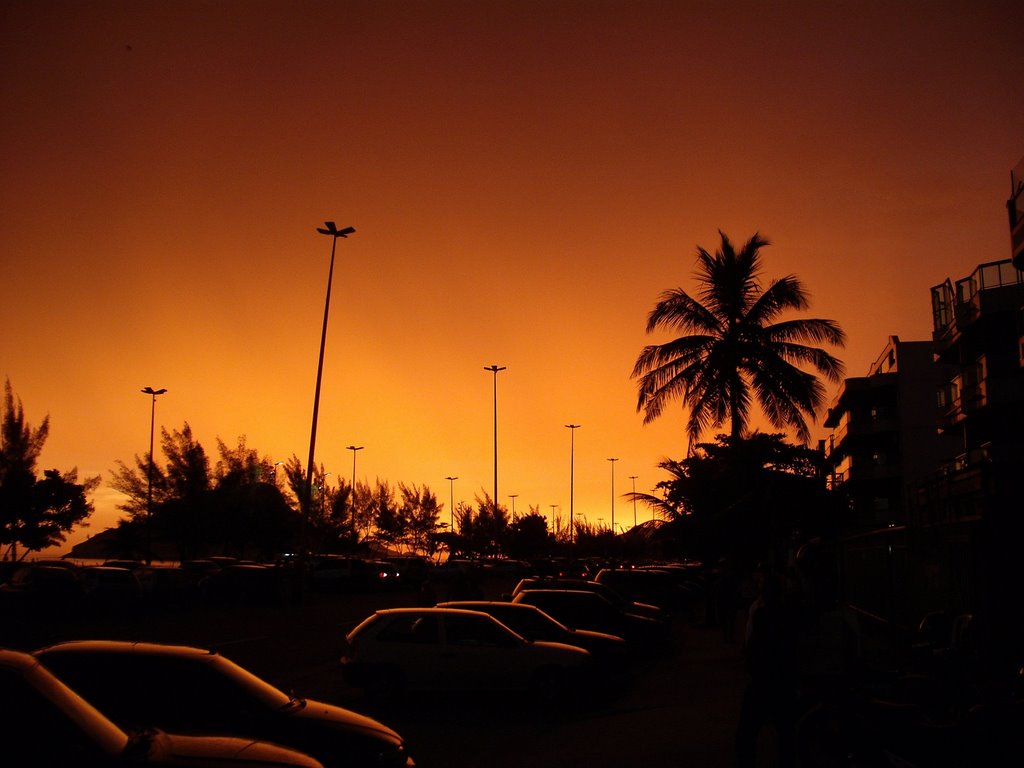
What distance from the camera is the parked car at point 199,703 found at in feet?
23.8

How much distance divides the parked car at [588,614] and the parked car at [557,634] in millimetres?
3206

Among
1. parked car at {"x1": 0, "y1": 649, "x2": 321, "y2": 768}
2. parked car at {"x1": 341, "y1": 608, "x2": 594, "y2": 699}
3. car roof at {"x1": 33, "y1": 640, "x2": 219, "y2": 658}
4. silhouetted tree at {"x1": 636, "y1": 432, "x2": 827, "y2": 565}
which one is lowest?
parked car at {"x1": 341, "y1": 608, "x2": 594, "y2": 699}

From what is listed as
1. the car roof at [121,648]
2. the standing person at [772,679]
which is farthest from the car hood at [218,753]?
the standing person at [772,679]

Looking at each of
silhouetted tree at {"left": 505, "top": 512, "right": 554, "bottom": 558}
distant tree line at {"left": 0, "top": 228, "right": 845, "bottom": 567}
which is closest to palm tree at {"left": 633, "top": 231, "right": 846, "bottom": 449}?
distant tree line at {"left": 0, "top": 228, "right": 845, "bottom": 567}

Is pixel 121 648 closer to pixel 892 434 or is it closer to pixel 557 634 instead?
pixel 557 634

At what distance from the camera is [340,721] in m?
7.69

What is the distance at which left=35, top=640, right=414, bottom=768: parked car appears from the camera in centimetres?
727

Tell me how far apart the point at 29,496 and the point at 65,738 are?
51.8 metres

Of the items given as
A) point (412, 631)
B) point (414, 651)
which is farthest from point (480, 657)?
point (412, 631)

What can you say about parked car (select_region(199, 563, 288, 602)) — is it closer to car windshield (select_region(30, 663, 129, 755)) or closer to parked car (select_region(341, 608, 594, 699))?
parked car (select_region(341, 608, 594, 699))

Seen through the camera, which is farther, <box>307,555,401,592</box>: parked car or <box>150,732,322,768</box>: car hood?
<box>307,555,401,592</box>: parked car

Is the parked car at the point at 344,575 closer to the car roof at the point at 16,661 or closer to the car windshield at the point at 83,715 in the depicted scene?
the car roof at the point at 16,661

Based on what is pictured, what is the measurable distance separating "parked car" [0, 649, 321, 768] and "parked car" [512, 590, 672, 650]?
15.2 meters

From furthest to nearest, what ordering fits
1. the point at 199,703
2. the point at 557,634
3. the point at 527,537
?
the point at 527,537, the point at 557,634, the point at 199,703
